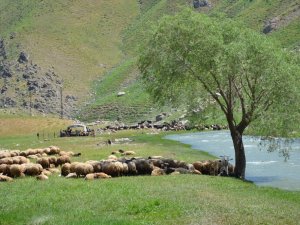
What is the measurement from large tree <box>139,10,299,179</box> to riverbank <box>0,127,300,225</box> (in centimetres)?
874

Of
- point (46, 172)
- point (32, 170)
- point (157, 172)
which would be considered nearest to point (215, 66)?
point (157, 172)

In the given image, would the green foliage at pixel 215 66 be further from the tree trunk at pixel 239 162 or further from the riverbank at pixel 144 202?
the riverbank at pixel 144 202

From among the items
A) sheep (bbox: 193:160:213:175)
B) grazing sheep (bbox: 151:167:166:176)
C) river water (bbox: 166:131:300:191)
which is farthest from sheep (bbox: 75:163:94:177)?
river water (bbox: 166:131:300:191)

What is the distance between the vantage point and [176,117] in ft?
488

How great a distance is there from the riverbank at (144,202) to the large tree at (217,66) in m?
8.74

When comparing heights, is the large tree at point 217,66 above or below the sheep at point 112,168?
above

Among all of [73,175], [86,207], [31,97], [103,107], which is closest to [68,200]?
[86,207]

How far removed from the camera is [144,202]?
80.3ft

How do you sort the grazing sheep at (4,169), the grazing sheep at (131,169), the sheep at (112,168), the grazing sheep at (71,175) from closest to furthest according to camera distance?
the grazing sheep at (71,175)
the sheep at (112,168)
the grazing sheep at (4,169)
the grazing sheep at (131,169)

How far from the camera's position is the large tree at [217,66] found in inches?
1528

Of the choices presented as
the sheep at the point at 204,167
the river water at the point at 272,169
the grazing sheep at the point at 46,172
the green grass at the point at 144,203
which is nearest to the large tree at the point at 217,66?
the sheep at the point at 204,167

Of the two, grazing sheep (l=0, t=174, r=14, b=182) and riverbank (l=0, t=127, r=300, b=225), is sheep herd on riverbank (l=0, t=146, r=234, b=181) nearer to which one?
grazing sheep (l=0, t=174, r=14, b=182)

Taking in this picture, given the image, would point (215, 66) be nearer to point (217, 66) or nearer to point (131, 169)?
point (217, 66)

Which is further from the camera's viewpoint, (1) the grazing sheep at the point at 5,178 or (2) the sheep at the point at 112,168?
(2) the sheep at the point at 112,168
